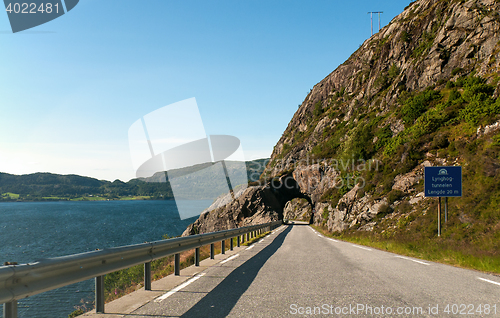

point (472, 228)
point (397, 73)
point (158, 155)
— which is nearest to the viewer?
point (472, 228)

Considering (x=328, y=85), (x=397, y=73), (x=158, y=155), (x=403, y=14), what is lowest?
(x=158, y=155)

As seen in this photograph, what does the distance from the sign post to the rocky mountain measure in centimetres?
194

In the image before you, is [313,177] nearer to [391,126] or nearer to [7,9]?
[391,126]

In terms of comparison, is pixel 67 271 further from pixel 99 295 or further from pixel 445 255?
pixel 445 255

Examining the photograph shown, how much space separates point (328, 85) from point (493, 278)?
92.3m

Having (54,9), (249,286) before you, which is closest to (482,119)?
(249,286)

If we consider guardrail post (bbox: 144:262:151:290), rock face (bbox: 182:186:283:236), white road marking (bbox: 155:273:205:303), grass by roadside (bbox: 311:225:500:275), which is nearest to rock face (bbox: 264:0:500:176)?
grass by roadside (bbox: 311:225:500:275)

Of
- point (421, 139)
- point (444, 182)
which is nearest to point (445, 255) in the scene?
point (444, 182)

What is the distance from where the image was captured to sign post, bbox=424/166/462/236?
1479 centimetres

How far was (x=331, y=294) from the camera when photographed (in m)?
5.59

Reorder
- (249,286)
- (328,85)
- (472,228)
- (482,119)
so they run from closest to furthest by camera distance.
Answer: (249,286) → (472,228) → (482,119) → (328,85)

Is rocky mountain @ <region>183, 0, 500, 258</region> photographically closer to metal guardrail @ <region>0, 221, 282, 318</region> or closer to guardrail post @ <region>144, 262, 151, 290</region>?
guardrail post @ <region>144, 262, 151, 290</region>

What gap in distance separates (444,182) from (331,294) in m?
12.0

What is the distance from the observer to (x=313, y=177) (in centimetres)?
6425
